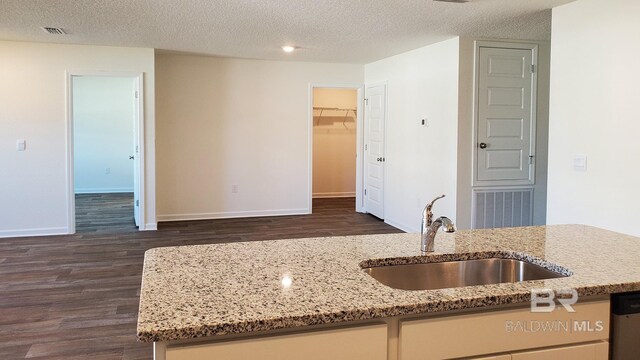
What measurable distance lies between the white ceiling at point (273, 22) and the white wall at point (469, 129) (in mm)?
251

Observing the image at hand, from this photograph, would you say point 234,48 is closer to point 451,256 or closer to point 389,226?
point 389,226

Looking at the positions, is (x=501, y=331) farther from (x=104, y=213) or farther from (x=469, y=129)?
(x=104, y=213)

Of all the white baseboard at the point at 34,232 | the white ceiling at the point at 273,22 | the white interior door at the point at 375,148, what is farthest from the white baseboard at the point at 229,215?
Result: the white ceiling at the point at 273,22

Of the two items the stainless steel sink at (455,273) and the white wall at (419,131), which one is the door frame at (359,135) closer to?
the white wall at (419,131)

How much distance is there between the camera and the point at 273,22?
4805 millimetres

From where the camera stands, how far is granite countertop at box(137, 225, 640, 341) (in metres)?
Result: 1.26

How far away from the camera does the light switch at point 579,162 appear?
3.90 m

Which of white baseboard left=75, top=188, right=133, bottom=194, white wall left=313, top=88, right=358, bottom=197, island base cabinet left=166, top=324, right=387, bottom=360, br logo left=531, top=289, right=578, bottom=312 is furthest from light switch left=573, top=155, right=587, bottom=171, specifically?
white baseboard left=75, top=188, right=133, bottom=194

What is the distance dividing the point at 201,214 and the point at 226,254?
565 cm

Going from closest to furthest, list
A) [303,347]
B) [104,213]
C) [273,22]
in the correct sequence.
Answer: [303,347], [273,22], [104,213]

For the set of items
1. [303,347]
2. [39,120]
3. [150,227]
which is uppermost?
[39,120]

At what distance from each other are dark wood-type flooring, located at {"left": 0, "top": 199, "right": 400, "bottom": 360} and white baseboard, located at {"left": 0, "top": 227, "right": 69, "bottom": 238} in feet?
0.59

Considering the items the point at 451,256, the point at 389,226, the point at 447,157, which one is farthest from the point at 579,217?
the point at 389,226

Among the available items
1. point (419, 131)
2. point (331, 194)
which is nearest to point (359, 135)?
point (419, 131)
